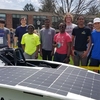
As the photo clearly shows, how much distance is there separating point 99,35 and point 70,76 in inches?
102

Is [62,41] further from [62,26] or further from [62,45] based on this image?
[62,26]

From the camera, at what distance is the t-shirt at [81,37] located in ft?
20.1

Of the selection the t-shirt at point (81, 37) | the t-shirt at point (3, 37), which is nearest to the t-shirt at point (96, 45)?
the t-shirt at point (81, 37)

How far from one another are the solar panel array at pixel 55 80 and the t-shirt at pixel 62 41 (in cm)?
257

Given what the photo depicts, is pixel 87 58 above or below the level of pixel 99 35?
below

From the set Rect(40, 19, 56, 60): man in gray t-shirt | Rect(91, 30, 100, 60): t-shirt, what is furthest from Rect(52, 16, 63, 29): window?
Rect(91, 30, 100, 60): t-shirt

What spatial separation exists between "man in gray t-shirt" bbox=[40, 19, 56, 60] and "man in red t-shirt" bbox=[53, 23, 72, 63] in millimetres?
438

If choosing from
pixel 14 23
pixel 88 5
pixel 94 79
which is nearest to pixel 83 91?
pixel 94 79

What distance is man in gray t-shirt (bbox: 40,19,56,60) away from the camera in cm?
679

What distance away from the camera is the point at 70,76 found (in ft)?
11.1

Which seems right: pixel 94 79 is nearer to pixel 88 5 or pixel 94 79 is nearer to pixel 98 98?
pixel 98 98

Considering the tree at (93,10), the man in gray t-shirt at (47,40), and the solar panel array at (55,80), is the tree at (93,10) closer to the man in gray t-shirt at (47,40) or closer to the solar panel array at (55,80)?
the man in gray t-shirt at (47,40)

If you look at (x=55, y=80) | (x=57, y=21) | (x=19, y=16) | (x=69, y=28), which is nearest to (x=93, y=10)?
(x=57, y=21)

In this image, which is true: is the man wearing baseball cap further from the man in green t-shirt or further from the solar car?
the solar car
